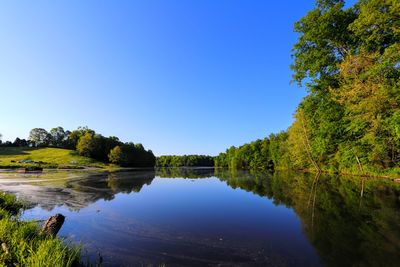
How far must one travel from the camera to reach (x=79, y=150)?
105188 millimetres

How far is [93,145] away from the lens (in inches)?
4250

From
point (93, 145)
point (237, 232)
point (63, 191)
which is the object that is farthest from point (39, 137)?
point (237, 232)

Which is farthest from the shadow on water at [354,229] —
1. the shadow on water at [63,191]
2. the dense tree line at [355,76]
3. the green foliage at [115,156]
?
the green foliage at [115,156]

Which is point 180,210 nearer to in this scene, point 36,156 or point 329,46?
point 329,46

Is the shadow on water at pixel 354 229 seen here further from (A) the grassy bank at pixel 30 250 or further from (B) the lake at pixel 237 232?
(A) the grassy bank at pixel 30 250

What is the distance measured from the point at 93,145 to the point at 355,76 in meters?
105

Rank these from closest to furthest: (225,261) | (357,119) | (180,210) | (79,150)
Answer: (225,261)
(180,210)
(357,119)
(79,150)

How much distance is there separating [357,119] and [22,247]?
25.5m

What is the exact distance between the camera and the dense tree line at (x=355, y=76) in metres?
19.6

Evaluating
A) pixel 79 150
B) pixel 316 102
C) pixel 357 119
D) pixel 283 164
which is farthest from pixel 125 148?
pixel 357 119

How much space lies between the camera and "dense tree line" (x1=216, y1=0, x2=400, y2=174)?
64.3 ft

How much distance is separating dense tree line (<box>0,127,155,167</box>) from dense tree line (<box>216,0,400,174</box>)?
8836cm

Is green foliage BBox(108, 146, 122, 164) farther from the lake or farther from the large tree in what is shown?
the lake

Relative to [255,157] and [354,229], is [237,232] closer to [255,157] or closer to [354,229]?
[354,229]
